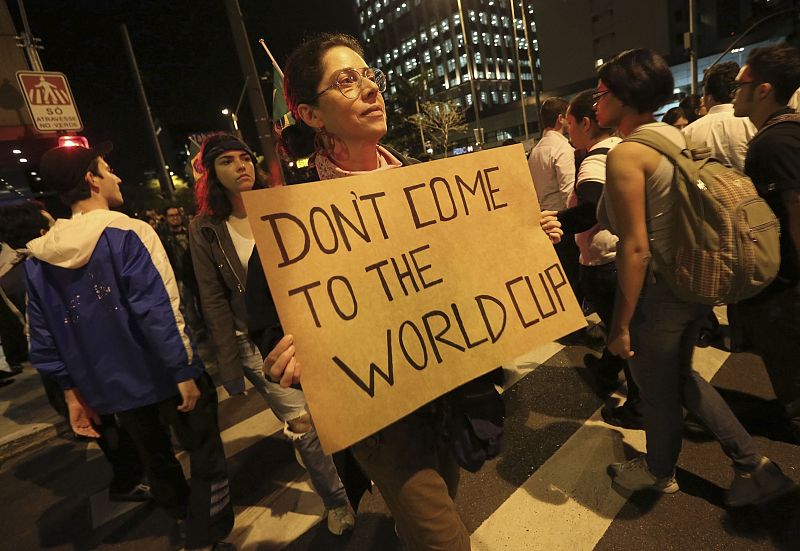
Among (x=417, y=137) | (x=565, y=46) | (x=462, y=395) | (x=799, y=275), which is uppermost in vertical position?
(x=565, y=46)

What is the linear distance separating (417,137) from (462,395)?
142 feet

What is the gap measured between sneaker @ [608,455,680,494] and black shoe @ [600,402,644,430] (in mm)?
533

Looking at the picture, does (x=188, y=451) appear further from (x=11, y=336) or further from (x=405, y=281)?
(x=11, y=336)

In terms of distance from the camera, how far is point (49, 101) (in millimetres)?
7781

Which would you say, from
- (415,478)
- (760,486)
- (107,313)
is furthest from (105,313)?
(760,486)

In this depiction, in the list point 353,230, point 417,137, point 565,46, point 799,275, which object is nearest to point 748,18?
point 565,46

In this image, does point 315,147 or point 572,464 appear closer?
point 315,147

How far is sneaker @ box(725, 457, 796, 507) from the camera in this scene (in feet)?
A: 6.72

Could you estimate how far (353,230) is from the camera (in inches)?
51.3

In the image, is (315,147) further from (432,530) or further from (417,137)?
(417,137)

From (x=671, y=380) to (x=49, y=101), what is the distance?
10.2m

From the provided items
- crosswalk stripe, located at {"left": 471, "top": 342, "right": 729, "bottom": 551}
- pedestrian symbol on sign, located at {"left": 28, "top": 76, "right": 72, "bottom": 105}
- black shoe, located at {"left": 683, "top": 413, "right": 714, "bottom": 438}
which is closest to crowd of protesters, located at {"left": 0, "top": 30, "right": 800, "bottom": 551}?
crosswalk stripe, located at {"left": 471, "top": 342, "right": 729, "bottom": 551}

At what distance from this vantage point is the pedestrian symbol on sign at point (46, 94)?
757 cm

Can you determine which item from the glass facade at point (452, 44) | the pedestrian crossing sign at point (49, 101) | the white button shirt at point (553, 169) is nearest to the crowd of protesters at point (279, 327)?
the white button shirt at point (553, 169)
